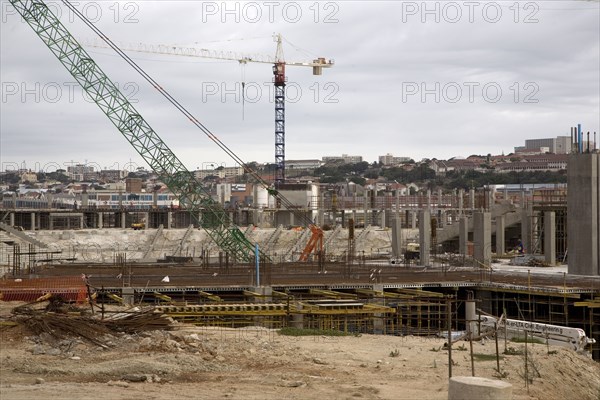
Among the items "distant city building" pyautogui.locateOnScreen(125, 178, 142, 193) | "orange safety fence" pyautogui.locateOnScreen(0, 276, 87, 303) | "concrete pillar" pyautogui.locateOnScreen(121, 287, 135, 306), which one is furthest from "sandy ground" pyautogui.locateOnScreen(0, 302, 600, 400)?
"distant city building" pyautogui.locateOnScreen(125, 178, 142, 193)

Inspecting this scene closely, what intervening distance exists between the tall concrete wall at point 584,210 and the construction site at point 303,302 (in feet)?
0.18

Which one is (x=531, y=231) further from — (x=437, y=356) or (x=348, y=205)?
(x=348, y=205)

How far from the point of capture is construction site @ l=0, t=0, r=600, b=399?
52.2 feet

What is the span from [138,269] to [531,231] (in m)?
22.5

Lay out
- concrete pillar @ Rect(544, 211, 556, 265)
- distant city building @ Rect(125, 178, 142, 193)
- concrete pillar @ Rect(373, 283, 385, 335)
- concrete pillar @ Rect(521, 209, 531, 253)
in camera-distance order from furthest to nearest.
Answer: distant city building @ Rect(125, 178, 142, 193), concrete pillar @ Rect(521, 209, 531, 253), concrete pillar @ Rect(544, 211, 556, 265), concrete pillar @ Rect(373, 283, 385, 335)

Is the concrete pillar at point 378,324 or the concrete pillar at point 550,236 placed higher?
the concrete pillar at point 550,236

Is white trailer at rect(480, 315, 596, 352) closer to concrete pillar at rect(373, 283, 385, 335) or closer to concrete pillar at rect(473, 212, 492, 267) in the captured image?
concrete pillar at rect(373, 283, 385, 335)

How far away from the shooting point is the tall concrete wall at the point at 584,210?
3738 centimetres

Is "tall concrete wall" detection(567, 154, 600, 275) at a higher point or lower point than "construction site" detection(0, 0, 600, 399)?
higher

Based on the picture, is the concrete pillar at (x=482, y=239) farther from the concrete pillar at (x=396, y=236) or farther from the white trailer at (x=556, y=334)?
the white trailer at (x=556, y=334)

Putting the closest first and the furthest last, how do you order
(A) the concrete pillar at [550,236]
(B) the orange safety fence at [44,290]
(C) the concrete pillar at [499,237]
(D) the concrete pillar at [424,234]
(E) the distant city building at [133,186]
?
1. (B) the orange safety fence at [44,290]
2. (A) the concrete pillar at [550,236]
3. (D) the concrete pillar at [424,234]
4. (C) the concrete pillar at [499,237]
5. (E) the distant city building at [133,186]

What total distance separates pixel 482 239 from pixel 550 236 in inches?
138

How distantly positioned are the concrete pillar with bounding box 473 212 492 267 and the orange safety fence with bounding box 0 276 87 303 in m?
22.7

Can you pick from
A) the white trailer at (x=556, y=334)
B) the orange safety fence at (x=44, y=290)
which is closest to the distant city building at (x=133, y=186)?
the orange safety fence at (x=44, y=290)
